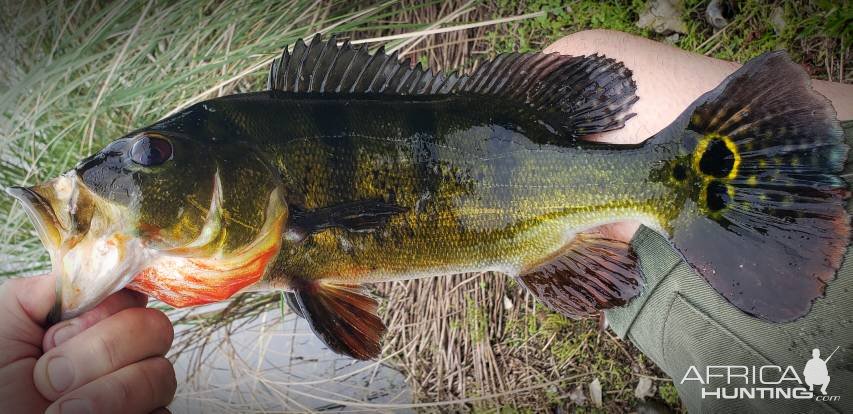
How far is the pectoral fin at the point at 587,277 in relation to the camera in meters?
1.75

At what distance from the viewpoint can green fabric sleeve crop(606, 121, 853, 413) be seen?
63.0 inches

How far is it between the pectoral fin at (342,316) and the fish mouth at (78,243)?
0.50 meters

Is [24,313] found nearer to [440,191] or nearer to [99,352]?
[99,352]

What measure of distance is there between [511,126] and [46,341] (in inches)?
56.7

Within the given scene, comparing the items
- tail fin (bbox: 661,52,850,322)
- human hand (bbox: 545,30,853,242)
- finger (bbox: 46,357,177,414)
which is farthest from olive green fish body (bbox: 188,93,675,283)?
finger (bbox: 46,357,177,414)

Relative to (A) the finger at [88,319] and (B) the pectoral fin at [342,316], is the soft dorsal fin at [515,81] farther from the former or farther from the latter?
(A) the finger at [88,319]

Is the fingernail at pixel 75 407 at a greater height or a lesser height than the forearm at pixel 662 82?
lesser

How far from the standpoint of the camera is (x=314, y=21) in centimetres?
308

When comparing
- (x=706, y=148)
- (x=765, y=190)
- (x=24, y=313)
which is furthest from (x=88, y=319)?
(x=765, y=190)

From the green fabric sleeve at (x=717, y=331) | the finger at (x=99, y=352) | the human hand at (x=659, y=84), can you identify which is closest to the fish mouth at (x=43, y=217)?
the finger at (x=99, y=352)

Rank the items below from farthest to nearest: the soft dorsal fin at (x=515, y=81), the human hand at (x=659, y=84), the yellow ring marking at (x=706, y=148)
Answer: the human hand at (x=659, y=84)
the soft dorsal fin at (x=515, y=81)
the yellow ring marking at (x=706, y=148)

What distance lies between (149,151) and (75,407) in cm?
67

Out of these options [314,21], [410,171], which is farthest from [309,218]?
[314,21]

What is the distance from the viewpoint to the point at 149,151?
1.45 meters
